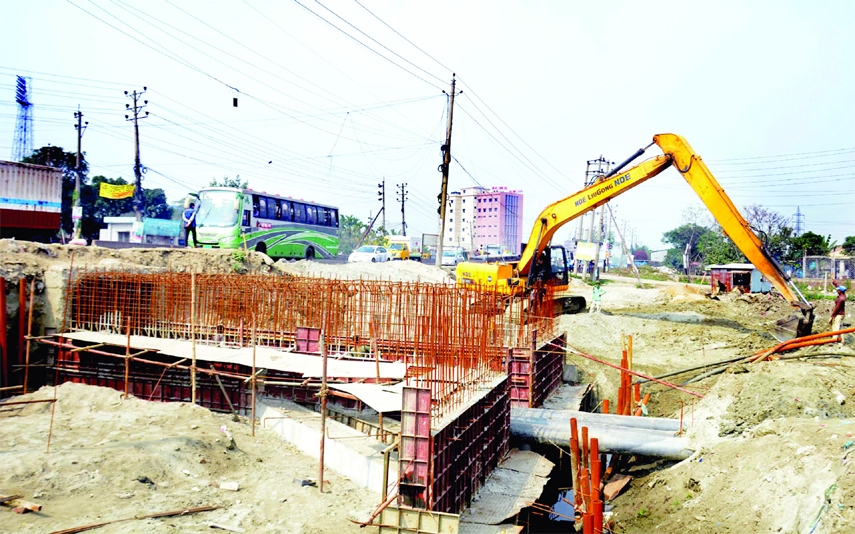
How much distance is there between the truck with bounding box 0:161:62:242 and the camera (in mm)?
21078

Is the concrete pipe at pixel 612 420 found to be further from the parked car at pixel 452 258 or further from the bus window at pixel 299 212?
the parked car at pixel 452 258

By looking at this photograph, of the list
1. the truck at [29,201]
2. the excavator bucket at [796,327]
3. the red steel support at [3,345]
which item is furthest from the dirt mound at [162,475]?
the truck at [29,201]

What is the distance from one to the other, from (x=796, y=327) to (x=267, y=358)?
14776 millimetres

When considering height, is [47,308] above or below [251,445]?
above

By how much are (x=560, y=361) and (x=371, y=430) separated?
6.75 meters

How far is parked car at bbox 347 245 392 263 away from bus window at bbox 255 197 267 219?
29.0ft

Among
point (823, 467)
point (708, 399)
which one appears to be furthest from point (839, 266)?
point (823, 467)

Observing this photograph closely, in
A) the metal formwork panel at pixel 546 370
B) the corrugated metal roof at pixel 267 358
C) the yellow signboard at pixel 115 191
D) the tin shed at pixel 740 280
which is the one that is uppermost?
the yellow signboard at pixel 115 191

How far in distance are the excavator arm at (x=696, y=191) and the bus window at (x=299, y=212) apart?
1124 centimetres

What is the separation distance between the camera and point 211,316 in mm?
12648

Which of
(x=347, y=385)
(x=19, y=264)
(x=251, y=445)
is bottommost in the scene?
(x=251, y=445)

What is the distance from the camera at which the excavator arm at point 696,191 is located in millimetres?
16527

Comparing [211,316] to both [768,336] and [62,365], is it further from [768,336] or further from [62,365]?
[768,336]

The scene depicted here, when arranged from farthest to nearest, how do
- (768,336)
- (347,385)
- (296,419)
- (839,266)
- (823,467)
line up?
1. (839,266)
2. (768,336)
3. (296,419)
4. (347,385)
5. (823,467)
